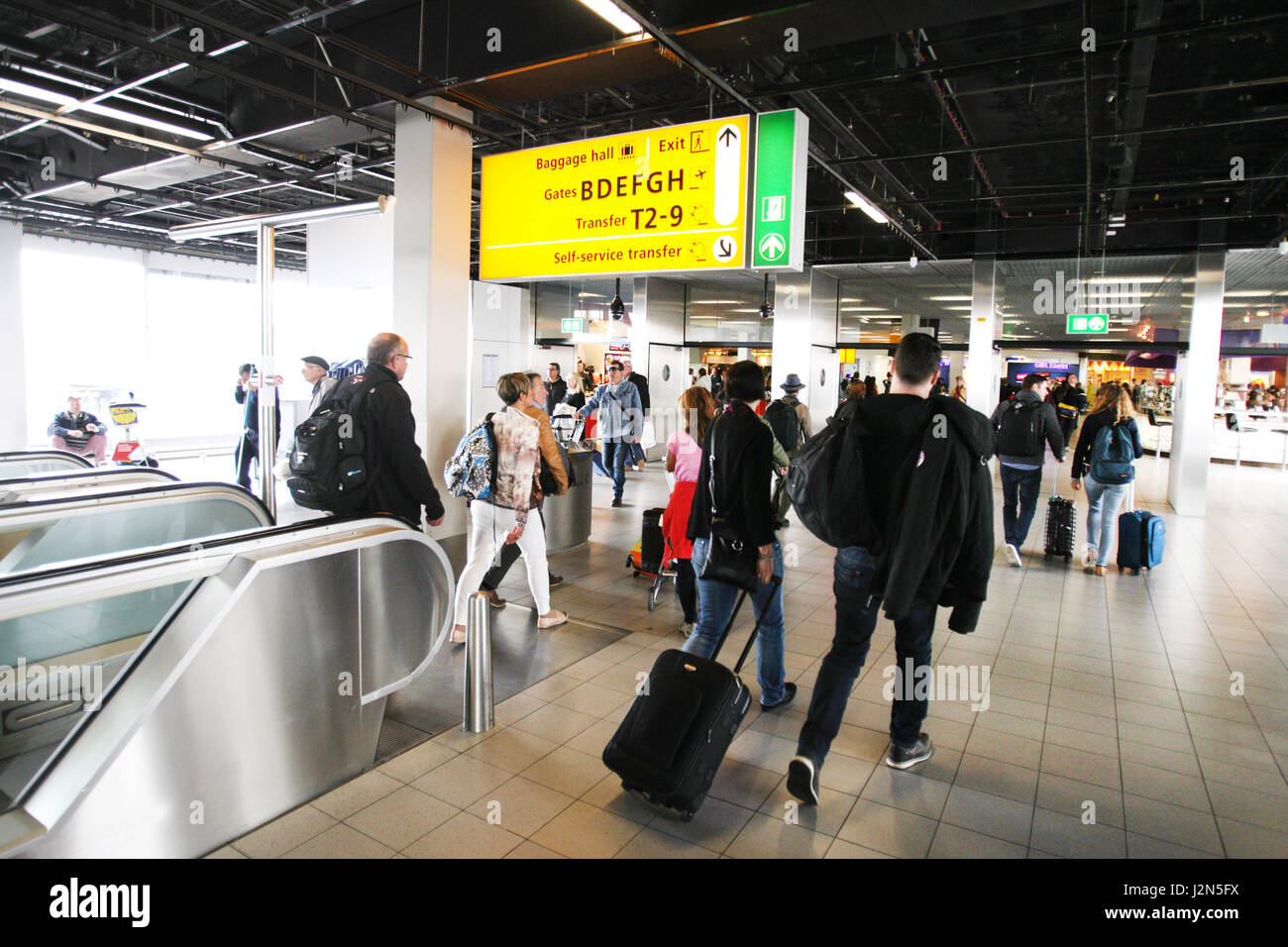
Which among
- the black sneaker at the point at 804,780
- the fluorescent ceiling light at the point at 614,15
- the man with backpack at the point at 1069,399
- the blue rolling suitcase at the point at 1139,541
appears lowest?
the black sneaker at the point at 804,780

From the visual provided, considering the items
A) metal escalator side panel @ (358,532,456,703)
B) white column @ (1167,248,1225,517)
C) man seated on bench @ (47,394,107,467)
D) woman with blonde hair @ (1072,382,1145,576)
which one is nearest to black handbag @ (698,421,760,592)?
metal escalator side panel @ (358,532,456,703)

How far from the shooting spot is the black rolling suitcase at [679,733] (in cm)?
281

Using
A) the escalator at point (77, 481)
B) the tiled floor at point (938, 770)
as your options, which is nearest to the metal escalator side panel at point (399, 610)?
the tiled floor at point (938, 770)

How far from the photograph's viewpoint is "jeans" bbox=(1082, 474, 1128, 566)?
701 centimetres

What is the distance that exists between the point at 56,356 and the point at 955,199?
2001 centimetres

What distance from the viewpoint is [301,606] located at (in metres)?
2.86

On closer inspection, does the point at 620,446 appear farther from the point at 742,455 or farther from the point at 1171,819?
the point at 1171,819

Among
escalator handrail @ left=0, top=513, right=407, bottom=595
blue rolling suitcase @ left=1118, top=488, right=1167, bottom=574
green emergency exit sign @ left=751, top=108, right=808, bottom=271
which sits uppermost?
green emergency exit sign @ left=751, top=108, right=808, bottom=271

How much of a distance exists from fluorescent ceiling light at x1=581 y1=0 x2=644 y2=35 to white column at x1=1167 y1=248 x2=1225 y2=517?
10724mm

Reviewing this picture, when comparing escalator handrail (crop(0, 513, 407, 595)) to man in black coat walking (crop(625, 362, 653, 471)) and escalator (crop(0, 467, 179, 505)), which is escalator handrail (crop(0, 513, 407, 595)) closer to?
escalator (crop(0, 467, 179, 505))

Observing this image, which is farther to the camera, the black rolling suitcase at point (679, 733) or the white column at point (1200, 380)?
the white column at point (1200, 380)

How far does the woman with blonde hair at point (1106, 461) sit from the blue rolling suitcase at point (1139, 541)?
15 cm

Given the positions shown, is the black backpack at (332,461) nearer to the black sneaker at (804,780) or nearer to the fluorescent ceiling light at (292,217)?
the black sneaker at (804,780)

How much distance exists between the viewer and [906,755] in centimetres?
336
